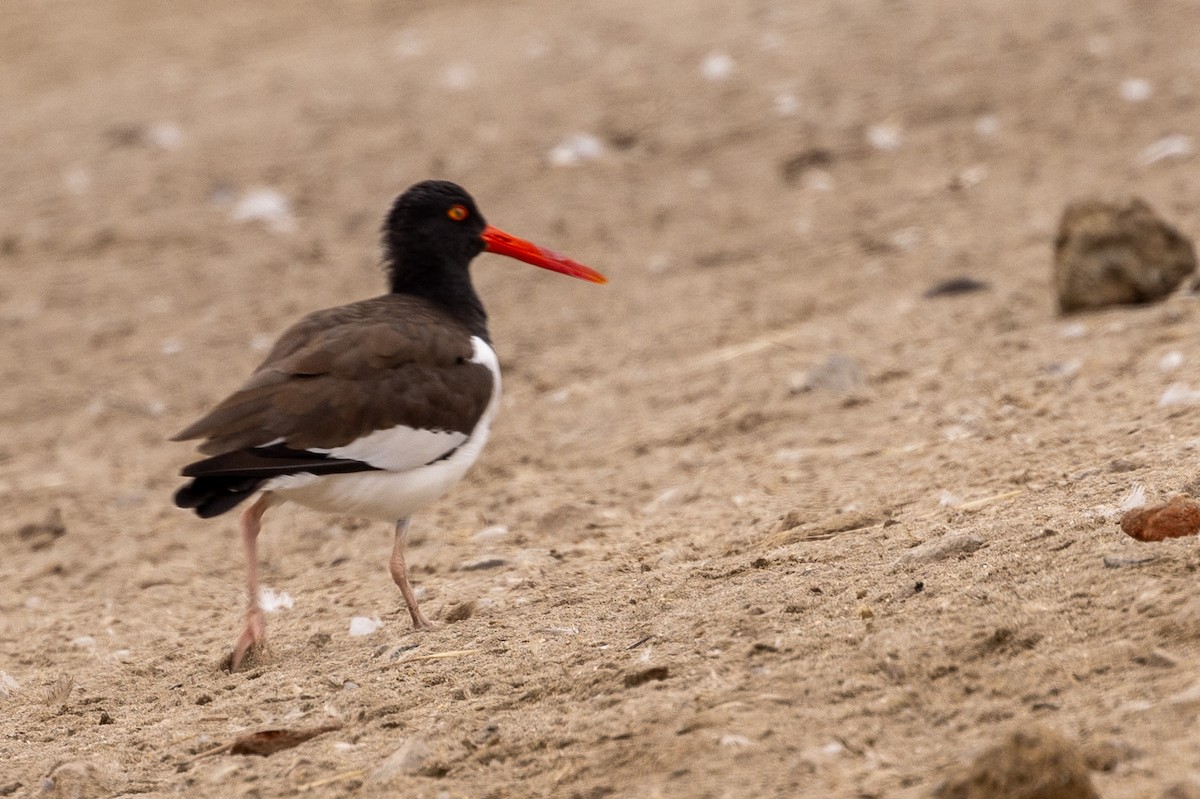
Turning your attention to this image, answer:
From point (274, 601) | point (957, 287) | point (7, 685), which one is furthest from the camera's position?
point (957, 287)

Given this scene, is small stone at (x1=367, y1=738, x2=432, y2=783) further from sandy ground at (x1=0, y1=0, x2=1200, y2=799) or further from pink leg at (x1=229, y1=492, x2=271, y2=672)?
pink leg at (x1=229, y1=492, x2=271, y2=672)

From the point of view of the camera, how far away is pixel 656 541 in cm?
568

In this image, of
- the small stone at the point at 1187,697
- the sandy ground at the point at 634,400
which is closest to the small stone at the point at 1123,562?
the sandy ground at the point at 634,400

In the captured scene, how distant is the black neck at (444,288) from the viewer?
21.0 feet

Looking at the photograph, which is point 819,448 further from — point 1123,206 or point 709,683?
point 709,683

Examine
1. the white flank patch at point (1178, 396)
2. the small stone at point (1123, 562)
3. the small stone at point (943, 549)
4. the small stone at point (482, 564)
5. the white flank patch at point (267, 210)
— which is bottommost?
the white flank patch at point (267, 210)

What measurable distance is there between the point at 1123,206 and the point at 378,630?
4.15 meters

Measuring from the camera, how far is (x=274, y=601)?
19.0ft

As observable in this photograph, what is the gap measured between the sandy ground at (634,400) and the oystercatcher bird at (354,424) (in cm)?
42

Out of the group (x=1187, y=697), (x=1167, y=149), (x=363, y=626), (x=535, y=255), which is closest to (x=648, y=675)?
(x=1187, y=697)

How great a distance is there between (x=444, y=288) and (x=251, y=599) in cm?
177

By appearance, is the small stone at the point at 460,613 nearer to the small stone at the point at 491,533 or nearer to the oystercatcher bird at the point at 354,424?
the oystercatcher bird at the point at 354,424

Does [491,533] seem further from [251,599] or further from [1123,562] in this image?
[1123,562]

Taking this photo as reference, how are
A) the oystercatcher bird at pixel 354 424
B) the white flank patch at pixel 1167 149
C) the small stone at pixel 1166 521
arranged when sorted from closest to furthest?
the small stone at pixel 1166 521 < the oystercatcher bird at pixel 354 424 < the white flank patch at pixel 1167 149
